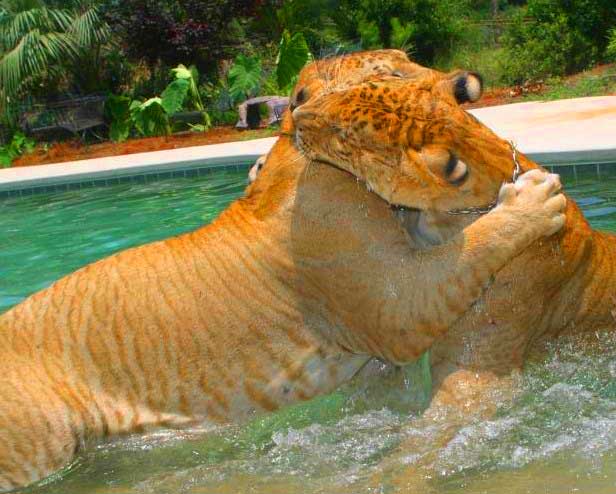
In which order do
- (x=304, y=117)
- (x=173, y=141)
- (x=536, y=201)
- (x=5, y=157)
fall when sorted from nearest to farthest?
(x=304, y=117) → (x=536, y=201) → (x=173, y=141) → (x=5, y=157)

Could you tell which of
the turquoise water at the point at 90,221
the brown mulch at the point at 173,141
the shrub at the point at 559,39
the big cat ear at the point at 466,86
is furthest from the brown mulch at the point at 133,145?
the big cat ear at the point at 466,86

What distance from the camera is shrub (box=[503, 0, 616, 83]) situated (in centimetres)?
2078

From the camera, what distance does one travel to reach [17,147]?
67.6ft

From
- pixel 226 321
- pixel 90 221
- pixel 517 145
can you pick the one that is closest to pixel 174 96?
pixel 90 221

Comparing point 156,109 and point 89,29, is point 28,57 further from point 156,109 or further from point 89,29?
point 156,109

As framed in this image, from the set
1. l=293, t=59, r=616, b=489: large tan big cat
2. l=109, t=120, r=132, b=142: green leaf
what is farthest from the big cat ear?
l=109, t=120, r=132, b=142: green leaf

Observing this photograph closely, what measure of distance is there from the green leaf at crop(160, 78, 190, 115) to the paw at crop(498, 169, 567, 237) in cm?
1704

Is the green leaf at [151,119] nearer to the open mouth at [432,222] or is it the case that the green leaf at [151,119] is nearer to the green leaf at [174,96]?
the green leaf at [174,96]

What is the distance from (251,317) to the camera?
3674 millimetres

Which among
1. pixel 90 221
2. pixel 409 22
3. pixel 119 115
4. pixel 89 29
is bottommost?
pixel 90 221

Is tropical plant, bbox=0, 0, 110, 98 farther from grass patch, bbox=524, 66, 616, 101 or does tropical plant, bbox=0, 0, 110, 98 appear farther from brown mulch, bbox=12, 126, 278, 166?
grass patch, bbox=524, 66, 616, 101

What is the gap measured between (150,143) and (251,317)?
15771 millimetres

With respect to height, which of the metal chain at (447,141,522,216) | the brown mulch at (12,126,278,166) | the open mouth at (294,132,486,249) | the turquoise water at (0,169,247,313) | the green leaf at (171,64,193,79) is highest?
the green leaf at (171,64,193,79)

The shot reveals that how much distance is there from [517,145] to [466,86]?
749 cm
